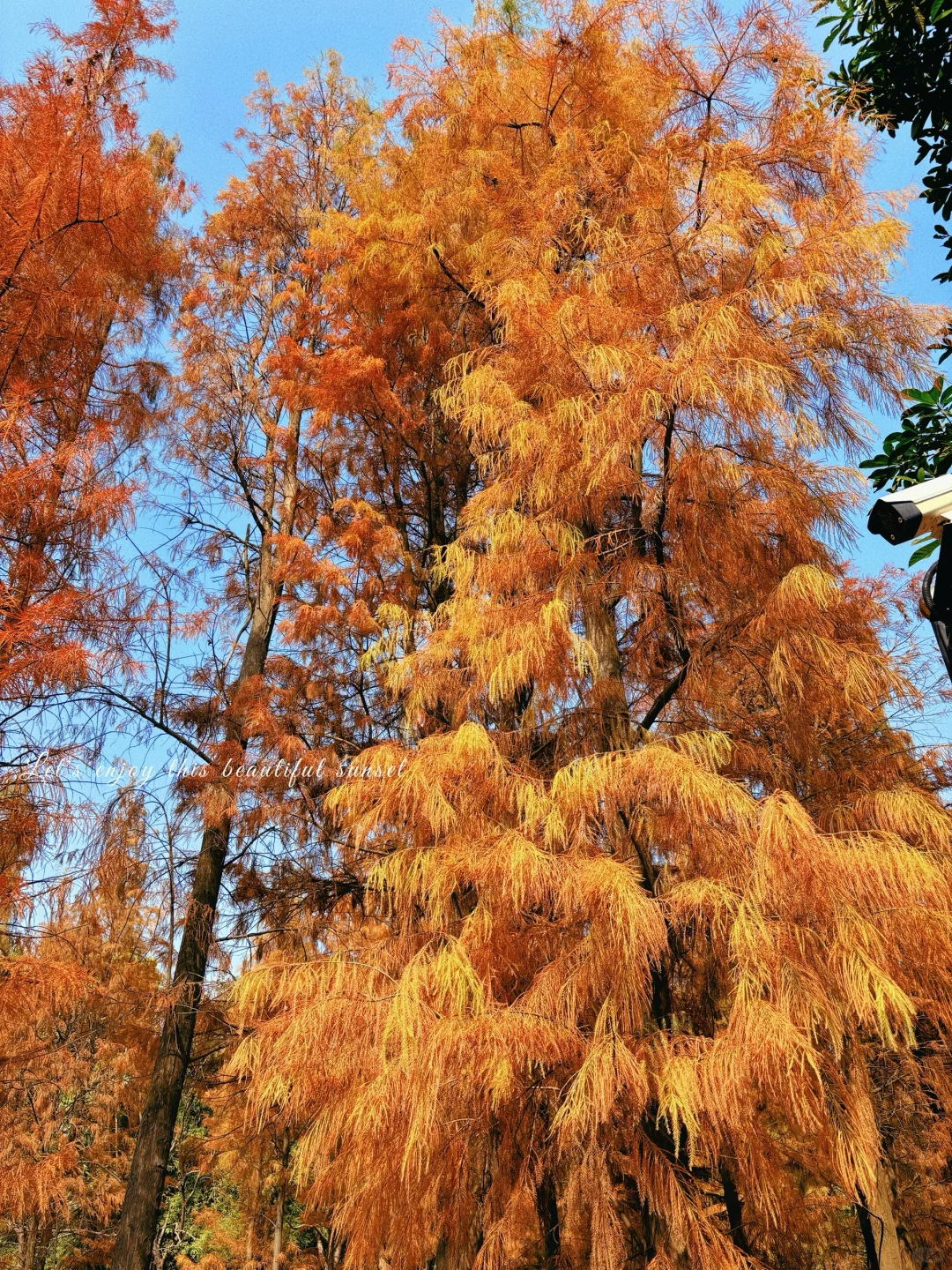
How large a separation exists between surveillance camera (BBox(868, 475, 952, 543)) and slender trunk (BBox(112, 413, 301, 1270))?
13.0 ft

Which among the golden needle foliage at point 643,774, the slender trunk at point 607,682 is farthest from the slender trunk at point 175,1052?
the slender trunk at point 607,682

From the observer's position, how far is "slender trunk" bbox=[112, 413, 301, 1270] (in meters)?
3.74

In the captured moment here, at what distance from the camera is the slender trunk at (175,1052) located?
12.3ft

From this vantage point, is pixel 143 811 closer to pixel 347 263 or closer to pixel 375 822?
pixel 375 822

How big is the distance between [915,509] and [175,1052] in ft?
13.9

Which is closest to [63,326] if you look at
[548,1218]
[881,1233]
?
[548,1218]

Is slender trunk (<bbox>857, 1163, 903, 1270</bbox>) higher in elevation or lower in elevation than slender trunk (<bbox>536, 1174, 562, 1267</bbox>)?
lower

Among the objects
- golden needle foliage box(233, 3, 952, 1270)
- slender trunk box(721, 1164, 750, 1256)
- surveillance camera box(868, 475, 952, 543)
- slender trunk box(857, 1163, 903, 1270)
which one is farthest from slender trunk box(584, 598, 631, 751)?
slender trunk box(857, 1163, 903, 1270)

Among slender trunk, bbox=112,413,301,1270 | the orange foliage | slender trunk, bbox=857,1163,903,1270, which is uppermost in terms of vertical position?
the orange foliage

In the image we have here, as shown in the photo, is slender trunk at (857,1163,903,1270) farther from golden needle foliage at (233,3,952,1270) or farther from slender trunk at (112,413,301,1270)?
slender trunk at (112,413,301,1270)

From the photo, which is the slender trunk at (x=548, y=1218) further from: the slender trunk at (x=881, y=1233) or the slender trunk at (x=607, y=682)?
the slender trunk at (x=607, y=682)

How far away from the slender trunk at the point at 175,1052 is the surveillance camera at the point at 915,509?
3950 millimetres

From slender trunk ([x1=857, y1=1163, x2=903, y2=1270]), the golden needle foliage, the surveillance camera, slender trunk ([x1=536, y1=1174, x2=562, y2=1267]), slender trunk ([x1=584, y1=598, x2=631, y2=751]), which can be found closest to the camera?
the surveillance camera

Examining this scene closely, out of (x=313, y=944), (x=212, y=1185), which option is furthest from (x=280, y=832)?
(x=212, y=1185)
